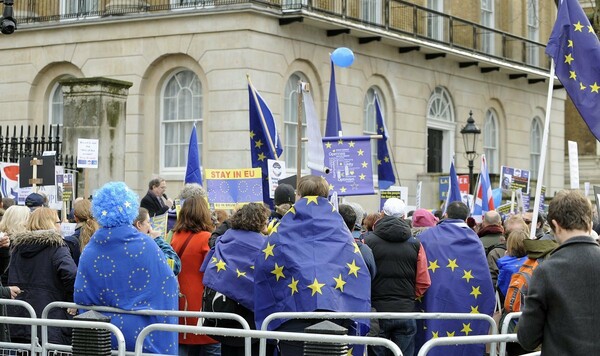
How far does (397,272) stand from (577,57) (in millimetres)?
3755

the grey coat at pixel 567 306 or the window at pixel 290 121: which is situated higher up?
the window at pixel 290 121

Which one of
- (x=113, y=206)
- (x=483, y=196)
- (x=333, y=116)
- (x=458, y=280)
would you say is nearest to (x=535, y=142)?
(x=483, y=196)

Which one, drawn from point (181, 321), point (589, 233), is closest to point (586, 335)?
point (589, 233)

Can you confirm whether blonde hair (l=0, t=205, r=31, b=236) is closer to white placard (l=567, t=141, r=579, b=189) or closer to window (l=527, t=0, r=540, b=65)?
white placard (l=567, t=141, r=579, b=189)

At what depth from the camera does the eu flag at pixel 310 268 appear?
9.03 meters

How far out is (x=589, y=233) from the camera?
668 centimetres

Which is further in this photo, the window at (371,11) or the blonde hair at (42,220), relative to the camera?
the window at (371,11)

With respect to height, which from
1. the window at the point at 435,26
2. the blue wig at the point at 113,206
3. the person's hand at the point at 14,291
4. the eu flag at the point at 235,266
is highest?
the window at the point at 435,26

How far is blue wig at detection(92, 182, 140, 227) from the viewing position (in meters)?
8.48

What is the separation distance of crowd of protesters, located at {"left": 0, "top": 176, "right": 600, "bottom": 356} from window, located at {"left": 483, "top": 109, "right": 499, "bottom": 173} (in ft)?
→ 76.4

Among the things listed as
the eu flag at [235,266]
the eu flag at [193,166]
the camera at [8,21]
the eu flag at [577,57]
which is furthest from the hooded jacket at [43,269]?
the camera at [8,21]

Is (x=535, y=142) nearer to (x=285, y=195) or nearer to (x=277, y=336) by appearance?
(x=285, y=195)

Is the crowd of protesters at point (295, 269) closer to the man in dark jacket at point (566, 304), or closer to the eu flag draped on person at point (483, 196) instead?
the man in dark jacket at point (566, 304)

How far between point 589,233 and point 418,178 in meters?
26.0
